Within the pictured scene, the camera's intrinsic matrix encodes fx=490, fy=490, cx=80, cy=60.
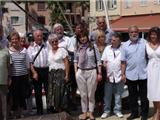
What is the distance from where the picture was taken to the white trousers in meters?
8.52

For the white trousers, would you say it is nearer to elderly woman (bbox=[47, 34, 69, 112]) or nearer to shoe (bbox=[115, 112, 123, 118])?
elderly woman (bbox=[47, 34, 69, 112])

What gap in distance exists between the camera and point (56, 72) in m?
8.62

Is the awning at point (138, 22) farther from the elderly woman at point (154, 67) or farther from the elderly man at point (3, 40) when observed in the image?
the elderly woman at point (154, 67)

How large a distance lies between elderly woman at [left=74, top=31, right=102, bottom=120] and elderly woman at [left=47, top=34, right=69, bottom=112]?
0.72 ft

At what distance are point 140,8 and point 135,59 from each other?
114 ft

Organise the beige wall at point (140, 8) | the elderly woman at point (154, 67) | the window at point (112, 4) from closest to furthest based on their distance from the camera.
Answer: the elderly woman at point (154, 67) < the beige wall at point (140, 8) < the window at point (112, 4)

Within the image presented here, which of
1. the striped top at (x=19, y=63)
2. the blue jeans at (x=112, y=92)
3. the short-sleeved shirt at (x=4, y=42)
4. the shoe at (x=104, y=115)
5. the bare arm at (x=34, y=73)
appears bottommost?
the shoe at (x=104, y=115)

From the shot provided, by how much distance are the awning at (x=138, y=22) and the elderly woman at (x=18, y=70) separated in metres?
26.3

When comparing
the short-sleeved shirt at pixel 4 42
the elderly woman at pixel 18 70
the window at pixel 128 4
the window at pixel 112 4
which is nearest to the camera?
the short-sleeved shirt at pixel 4 42

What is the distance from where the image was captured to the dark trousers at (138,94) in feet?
28.2

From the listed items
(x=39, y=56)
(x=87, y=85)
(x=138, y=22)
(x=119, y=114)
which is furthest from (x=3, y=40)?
(x=138, y=22)

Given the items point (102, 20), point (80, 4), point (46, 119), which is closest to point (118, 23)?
point (80, 4)

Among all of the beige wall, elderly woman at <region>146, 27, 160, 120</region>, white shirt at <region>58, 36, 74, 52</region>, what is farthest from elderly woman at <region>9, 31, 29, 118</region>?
the beige wall

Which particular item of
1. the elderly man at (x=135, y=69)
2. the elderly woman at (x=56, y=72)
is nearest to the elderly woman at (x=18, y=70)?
the elderly woman at (x=56, y=72)
